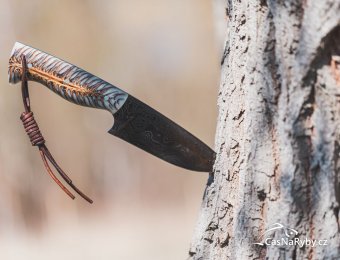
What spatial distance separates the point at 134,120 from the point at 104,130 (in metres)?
3.77

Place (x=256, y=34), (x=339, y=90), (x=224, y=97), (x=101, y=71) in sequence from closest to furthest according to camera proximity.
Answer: (x=339, y=90) → (x=256, y=34) → (x=224, y=97) → (x=101, y=71)

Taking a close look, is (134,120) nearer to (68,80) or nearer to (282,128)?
(68,80)

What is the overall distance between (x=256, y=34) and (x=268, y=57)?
0.06 meters

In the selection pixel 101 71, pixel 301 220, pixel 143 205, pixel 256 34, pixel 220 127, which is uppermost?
pixel 101 71

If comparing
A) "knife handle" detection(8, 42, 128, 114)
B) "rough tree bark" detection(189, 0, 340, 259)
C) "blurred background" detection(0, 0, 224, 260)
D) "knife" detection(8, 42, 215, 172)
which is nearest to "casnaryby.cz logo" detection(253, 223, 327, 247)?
"rough tree bark" detection(189, 0, 340, 259)

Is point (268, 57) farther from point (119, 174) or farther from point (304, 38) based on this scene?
point (119, 174)

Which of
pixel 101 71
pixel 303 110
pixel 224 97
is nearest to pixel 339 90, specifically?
pixel 303 110

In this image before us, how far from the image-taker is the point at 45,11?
5.23m

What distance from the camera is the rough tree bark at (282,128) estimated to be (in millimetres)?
1247

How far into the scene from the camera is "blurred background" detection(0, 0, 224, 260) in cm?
504

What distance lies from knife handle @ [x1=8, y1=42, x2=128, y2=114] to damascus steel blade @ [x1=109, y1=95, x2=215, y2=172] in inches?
1.3

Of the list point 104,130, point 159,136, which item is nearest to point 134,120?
point 159,136

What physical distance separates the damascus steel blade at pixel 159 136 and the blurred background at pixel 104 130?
3418 millimetres

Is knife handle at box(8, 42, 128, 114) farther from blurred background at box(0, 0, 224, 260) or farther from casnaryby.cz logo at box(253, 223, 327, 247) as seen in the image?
blurred background at box(0, 0, 224, 260)
